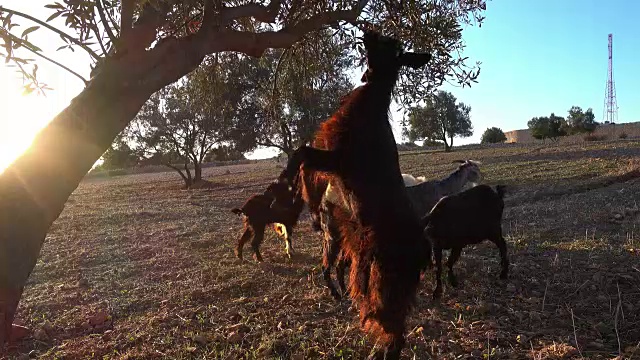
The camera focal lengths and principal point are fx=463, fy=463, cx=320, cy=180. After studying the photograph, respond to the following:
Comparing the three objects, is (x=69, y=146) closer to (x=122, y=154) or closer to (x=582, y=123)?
(x=122, y=154)

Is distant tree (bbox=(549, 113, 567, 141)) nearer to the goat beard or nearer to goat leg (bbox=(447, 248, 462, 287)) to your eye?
goat leg (bbox=(447, 248, 462, 287))

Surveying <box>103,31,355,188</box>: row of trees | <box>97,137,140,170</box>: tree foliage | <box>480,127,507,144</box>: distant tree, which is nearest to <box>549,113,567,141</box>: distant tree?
<box>480,127,507,144</box>: distant tree

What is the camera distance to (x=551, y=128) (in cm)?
5494

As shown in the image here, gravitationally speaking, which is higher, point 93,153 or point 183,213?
point 93,153

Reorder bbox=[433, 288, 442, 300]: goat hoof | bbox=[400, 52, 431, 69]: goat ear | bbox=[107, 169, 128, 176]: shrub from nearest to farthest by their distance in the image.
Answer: bbox=[400, 52, 431, 69]: goat ear, bbox=[433, 288, 442, 300]: goat hoof, bbox=[107, 169, 128, 176]: shrub

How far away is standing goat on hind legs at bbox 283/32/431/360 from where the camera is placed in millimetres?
3035

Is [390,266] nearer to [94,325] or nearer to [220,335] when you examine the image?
[220,335]

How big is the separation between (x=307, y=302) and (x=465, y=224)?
2345mm

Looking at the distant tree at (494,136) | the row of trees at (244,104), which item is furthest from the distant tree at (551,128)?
the row of trees at (244,104)

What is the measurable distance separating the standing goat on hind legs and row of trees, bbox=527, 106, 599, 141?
58.3 meters

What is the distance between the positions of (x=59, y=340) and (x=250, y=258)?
390 cm

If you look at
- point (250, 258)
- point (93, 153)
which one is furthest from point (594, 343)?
point (250, 258)

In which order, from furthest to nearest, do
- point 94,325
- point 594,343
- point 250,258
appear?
point 250,258 < point 94,325 < point 594,343

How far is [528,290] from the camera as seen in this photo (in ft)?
17.9
